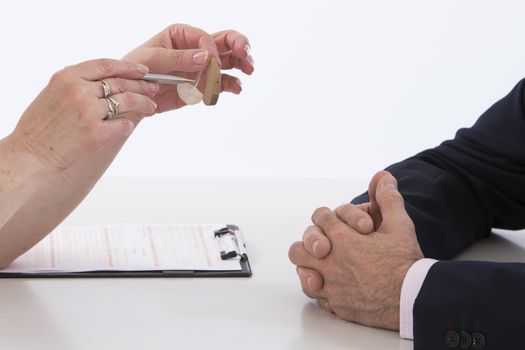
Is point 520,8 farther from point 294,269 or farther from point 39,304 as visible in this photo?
point 39,304

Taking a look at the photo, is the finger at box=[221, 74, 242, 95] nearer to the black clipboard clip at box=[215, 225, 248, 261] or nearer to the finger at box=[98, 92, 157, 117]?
the black clipboard clip at box=[215, 225, 248, 261]

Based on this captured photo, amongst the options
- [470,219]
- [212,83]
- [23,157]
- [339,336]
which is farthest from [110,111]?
[470,219]

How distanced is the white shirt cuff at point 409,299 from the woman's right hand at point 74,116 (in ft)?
1.63

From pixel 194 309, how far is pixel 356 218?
1.01 feet

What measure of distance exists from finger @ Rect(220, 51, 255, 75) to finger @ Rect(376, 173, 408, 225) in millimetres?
429

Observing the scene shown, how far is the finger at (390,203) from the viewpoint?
5.14 ft

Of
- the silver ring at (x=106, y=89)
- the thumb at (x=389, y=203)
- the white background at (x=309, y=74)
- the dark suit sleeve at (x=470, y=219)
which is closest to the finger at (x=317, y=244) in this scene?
the thumb at (x=389, y=203)

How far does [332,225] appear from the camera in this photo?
5.22 ft

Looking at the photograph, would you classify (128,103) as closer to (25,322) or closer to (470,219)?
(25,322)

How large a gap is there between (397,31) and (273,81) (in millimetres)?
808

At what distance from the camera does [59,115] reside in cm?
144

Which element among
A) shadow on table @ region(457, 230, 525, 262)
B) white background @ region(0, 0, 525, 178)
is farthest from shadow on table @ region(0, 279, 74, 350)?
white background @ region(0, 0, 525, 178)

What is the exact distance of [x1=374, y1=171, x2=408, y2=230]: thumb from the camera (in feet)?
5.14

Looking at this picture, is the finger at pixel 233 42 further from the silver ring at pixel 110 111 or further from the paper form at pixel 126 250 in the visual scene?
the silver ring at pixel 110 111
